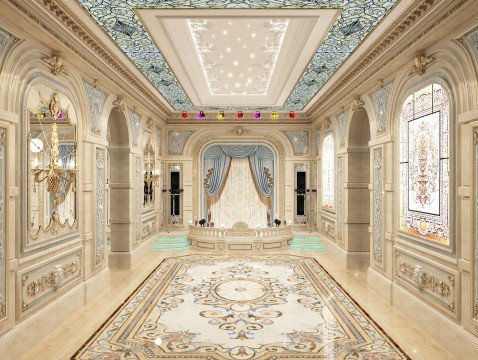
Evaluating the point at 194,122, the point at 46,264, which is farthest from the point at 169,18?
the point at 194,122

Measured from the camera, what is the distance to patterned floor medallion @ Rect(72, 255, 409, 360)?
3621 mm

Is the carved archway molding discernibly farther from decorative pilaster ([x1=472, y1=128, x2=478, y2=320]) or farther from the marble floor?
decorative pilaster ([x1=472, y1=128, x2=478, y2=320])

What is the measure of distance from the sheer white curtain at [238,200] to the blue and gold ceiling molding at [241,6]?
18.5ft

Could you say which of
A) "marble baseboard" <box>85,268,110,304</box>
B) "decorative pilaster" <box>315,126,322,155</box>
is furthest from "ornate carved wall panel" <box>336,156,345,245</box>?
"marble baseboard" <box>85,268,110,304</box>

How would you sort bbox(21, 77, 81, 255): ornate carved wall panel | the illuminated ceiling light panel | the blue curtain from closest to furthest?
1. bbox(21, 77, 81, 255): ornate carved wall panel
2. the illuminated ceiling light panel
3. the blue curtain

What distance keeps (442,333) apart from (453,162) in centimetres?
193

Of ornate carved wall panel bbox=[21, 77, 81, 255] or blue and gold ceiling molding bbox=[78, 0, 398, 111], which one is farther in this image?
ornate carved wall panel bbox=[21, 77, 81, 255]

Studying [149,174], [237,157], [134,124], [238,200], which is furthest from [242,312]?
[237,157]

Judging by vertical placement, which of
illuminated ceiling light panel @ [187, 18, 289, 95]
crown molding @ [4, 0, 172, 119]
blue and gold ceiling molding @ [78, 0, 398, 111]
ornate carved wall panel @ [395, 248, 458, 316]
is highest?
illuminated ceiling light panel @ [187, 18, 289, 95]

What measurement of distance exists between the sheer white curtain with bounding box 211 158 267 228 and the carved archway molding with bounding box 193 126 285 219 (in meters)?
1.32

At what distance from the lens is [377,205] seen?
5680mm

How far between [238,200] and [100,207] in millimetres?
6697

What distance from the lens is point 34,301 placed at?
153 inches

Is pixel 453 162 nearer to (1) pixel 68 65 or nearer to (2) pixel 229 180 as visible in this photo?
(1) pixel 68 65
